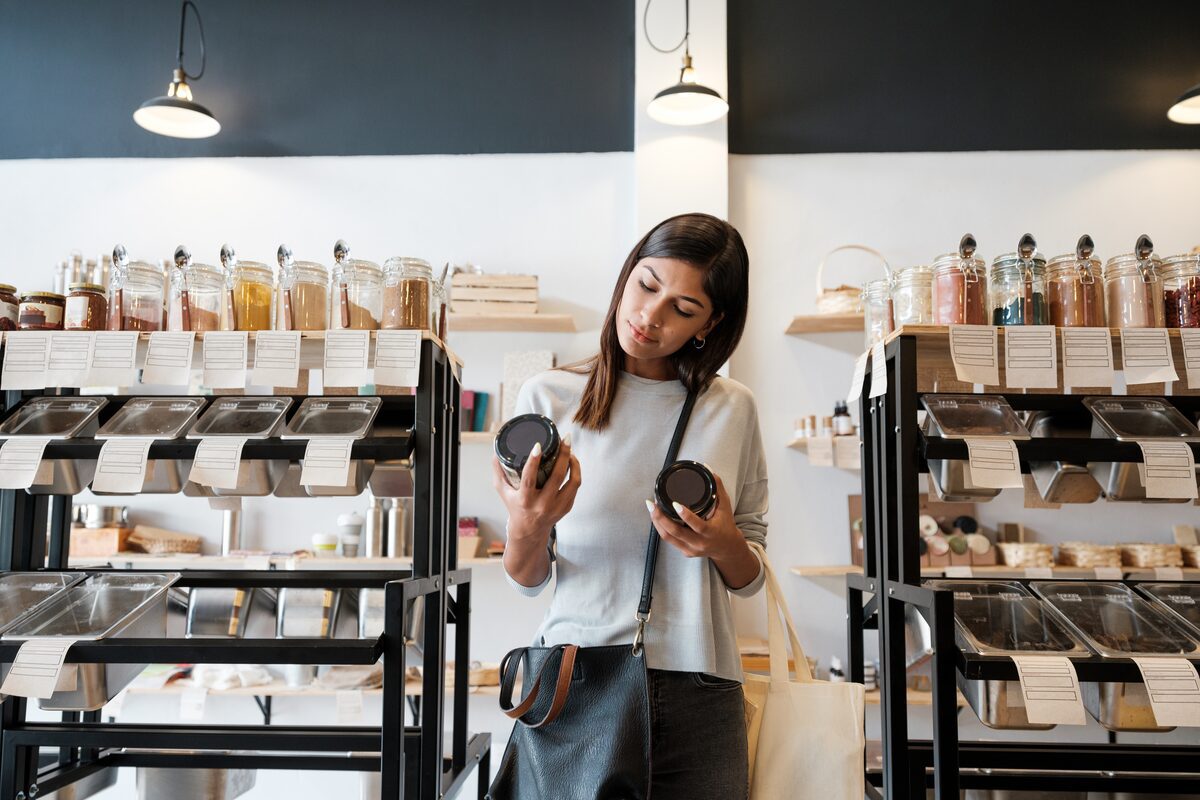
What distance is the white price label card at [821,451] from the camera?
3.42 m

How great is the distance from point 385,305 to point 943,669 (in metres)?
1.18

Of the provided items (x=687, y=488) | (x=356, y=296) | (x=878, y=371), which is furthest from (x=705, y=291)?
(x=356, y=296)

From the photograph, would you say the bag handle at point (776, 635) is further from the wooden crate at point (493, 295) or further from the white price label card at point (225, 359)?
the wooden crate at point (493, 295)

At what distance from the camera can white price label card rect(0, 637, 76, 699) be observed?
1409 millimetres

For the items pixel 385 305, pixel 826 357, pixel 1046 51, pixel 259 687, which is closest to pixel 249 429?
pixel 385 305

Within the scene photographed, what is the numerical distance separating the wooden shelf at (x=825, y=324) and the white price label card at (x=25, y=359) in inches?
103

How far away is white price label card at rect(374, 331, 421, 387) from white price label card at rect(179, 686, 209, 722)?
231 centimetres

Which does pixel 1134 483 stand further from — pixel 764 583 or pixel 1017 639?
pixel 764 583

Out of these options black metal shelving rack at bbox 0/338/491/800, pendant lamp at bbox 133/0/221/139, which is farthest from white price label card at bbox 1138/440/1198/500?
pendant lamp at bbox 133/0/221/139

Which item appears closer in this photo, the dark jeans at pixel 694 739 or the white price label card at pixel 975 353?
the dark jeans at pixel 694 739

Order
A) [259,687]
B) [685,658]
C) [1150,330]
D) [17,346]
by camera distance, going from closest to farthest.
Result: [685,658] → [1150,330] → [17,346] → [259,687]

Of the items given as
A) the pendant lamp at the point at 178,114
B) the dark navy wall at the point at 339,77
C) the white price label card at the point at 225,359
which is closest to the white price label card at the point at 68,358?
the white price label card at the point at 225,359

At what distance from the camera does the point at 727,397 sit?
1398mm

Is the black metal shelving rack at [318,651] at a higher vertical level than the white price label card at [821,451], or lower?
lower
